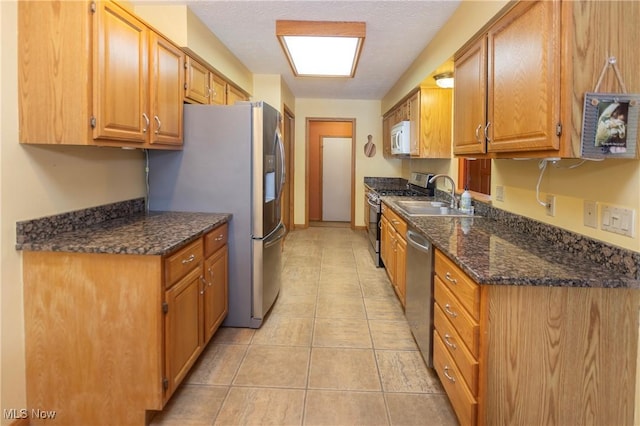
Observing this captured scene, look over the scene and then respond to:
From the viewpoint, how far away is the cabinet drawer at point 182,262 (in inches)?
78.8

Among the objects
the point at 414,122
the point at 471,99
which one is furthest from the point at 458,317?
the point at 414,122

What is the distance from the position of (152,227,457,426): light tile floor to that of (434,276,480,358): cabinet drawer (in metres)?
0.54

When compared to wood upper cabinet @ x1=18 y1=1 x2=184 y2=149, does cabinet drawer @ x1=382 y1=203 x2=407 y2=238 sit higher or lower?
lower

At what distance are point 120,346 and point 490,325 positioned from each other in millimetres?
1620

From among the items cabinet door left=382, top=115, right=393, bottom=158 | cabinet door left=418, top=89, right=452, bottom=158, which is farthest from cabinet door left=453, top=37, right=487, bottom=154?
cabinet door left=382, top=115, right=393, bottom=158

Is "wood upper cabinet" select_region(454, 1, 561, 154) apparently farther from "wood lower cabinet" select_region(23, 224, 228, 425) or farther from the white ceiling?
"wood lower cabinet" select_region(23, 224, 228, 425)

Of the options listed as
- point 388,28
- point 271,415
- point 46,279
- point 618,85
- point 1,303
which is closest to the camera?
point 618,85

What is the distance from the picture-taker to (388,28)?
3.45m

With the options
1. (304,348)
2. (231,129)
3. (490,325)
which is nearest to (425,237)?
(490,325)

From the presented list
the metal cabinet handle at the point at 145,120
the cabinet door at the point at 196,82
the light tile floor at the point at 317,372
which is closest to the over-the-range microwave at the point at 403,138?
the light tile floor at the point at 317,372

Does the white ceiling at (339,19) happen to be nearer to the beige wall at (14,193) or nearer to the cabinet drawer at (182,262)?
the beige wall at (14,193)

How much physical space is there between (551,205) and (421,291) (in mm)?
895

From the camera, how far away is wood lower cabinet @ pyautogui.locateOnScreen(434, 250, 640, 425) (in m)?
1.54

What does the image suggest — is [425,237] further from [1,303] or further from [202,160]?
[1,303]
